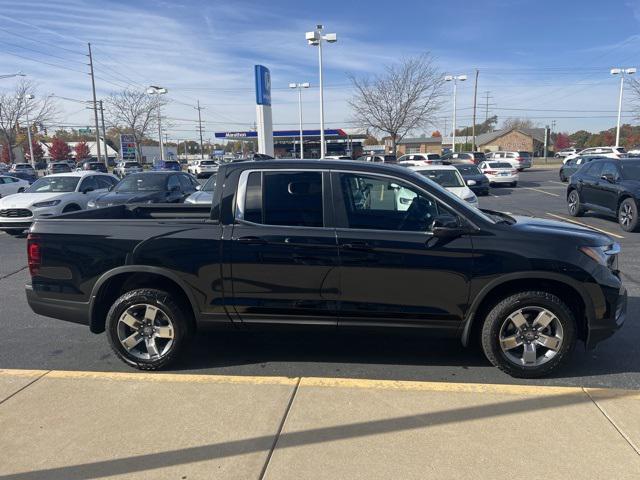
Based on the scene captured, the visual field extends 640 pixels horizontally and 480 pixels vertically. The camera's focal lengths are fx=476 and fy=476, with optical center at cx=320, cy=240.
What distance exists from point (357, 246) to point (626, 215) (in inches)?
384

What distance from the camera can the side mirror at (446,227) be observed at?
12.1 ft

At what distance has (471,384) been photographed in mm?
3762

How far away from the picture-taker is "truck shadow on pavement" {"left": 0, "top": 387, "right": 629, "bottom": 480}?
277 centimetres

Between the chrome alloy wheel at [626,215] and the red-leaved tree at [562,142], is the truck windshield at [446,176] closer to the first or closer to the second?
the chrome alloy wheel at [626,215]

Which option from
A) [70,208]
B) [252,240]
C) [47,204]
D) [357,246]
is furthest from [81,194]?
[357,246]

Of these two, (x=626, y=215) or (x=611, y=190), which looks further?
(x=611, y=190)

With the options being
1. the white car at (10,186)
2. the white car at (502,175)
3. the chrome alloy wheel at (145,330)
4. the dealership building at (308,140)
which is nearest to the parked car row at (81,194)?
the white car at (10,186)

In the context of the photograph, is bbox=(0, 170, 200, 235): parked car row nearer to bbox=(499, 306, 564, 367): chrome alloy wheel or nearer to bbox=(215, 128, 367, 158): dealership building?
bbox=(499, 306, 564, 367): chrome alloy wheel

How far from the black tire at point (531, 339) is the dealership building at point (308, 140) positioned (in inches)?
2184

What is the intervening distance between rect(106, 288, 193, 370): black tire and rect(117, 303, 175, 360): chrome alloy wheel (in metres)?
0.01

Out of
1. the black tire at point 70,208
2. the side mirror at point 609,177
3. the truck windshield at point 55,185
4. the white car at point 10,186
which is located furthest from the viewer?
the white car at point 10,186

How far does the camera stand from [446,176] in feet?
43.0

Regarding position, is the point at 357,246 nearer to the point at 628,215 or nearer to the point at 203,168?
the point at 628,215

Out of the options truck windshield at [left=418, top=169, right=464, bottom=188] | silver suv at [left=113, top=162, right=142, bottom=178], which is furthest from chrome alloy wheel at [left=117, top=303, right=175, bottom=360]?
silver suv at [left=113, top=162, right=142, bottom=178]
